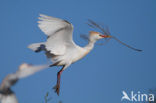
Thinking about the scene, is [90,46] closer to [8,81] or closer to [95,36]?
[95,36]

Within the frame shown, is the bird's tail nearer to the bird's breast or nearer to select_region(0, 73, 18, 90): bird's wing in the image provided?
the bird's breast

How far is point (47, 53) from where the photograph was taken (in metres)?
1.30

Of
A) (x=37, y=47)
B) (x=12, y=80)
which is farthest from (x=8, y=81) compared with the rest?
(x=37, y=47)

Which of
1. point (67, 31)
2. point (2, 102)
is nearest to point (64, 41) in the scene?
point (67, 31)

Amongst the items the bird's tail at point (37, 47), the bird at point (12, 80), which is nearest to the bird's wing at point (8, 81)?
the bird at point (12, 80)

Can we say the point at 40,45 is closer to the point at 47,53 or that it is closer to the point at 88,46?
the point at 47,53

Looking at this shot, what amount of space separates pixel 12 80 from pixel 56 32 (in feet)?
2.19

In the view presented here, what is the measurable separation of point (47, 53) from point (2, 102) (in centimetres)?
60

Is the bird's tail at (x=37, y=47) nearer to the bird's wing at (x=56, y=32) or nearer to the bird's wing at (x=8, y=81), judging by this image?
the bird's wing at (x=56, y=32)

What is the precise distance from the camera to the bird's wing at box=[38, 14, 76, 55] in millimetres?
1271

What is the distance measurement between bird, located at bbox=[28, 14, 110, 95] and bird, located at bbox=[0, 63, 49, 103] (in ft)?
1.72

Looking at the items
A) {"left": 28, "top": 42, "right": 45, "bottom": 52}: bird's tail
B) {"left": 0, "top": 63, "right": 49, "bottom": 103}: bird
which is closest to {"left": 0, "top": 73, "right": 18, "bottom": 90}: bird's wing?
{"left": 0, "top": 63, "right": 49, "bottom": 103}: bird

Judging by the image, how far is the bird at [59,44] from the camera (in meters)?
1.26

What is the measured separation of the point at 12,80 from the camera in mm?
656
